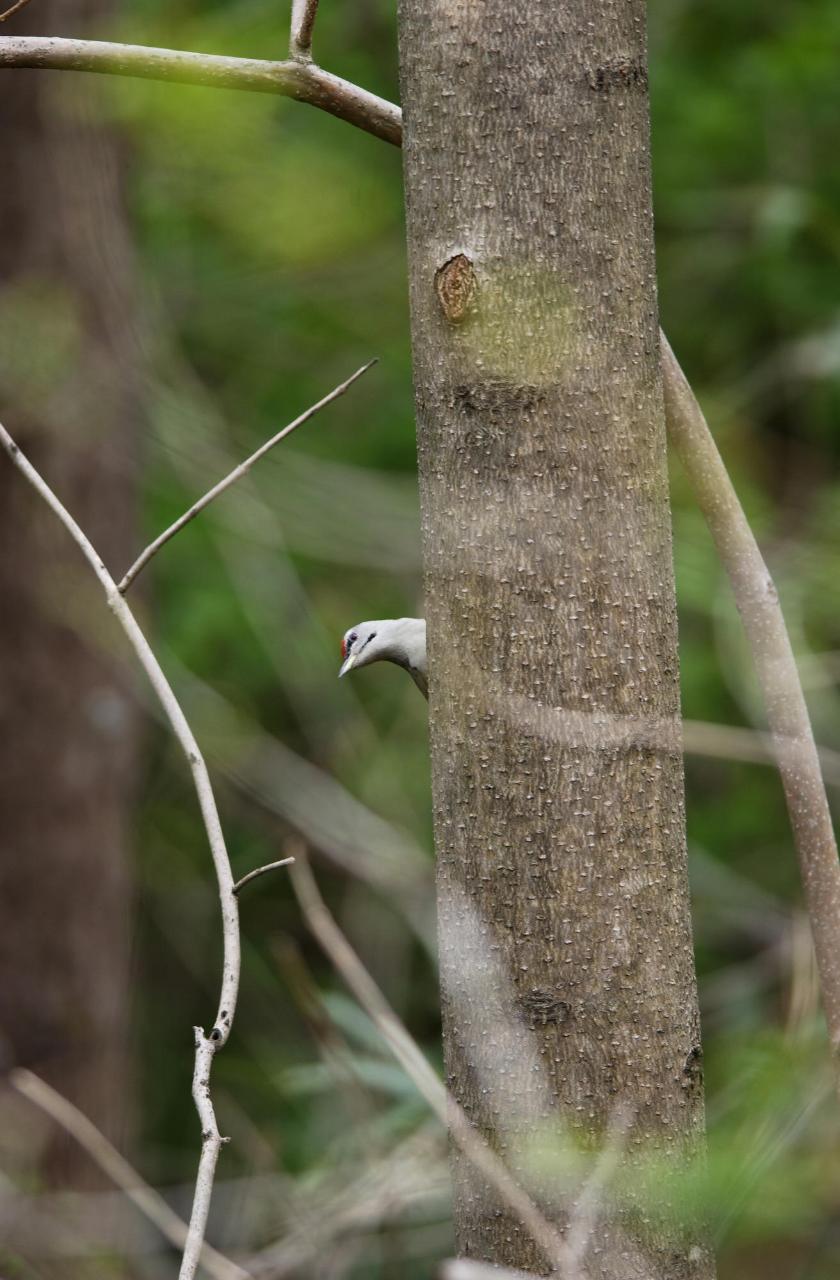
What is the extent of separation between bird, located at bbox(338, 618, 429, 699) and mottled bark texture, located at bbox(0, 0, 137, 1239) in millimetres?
2385

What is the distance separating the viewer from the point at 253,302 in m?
5.41

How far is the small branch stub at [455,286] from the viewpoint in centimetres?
129

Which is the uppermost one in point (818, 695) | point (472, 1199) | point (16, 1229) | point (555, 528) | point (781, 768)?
point (555, 528)

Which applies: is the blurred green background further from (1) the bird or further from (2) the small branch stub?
(2) the small branch stub

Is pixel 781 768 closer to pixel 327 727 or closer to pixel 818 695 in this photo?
pixel 818 695

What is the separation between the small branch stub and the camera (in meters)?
1.29

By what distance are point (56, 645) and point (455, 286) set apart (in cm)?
387

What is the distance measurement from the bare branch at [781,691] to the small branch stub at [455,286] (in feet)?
1.14

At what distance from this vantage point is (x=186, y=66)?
1.46 m

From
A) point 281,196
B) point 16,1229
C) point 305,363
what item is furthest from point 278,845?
point 281,196

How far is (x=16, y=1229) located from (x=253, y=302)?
11.3 feet

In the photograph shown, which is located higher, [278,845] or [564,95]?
[564,95]

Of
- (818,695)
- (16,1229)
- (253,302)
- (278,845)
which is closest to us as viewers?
(818,695)

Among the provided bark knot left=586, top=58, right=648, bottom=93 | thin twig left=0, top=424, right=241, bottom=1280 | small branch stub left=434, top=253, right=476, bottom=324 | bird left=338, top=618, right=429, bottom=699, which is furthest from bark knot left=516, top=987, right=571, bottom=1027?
bird left=338, top=618, right=429, bottom=699
